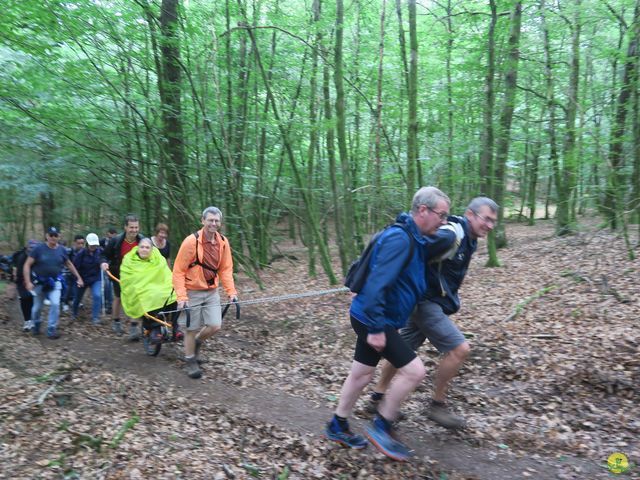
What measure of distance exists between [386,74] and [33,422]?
13807mm

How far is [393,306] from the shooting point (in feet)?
11.9

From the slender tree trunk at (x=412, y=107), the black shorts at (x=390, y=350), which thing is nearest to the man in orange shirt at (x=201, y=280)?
the black shorts at (x=390, y=350)

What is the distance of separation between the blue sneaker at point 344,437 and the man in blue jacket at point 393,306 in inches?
0.5

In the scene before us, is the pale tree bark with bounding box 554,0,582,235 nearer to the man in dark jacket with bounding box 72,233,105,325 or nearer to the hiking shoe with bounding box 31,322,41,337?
the man in dark jacket with bounding box 72,233,105,325

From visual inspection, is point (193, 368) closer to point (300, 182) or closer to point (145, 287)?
point (145, 287)

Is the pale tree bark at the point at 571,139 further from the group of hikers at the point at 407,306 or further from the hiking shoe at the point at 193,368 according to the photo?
the hiking shoe at the point at 193,368

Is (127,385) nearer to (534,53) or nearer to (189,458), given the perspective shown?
(189,458)

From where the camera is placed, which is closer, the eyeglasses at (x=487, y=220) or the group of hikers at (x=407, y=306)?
the group of hikers at (x=407, y=306)

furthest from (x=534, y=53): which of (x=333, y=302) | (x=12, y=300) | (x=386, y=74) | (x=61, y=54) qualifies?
(x=12, y=300)

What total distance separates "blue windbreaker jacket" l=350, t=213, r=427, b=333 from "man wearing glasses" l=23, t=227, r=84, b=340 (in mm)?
6617

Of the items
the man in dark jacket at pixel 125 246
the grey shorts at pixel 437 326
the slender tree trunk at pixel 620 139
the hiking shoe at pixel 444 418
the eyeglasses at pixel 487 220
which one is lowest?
the hiking shoe at pixel 444 418

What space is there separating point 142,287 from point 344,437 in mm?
4103

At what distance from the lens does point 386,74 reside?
49.4ft

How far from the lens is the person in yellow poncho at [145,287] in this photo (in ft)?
22.2
